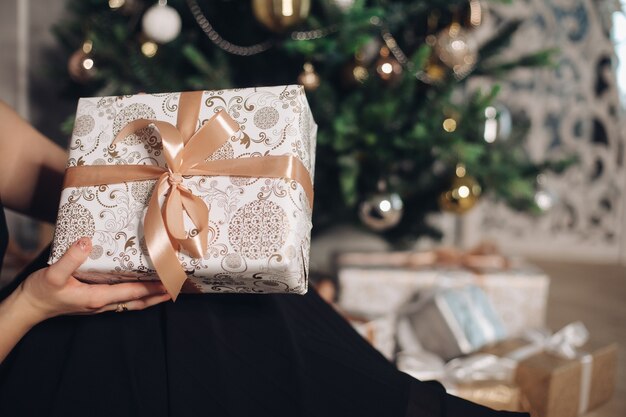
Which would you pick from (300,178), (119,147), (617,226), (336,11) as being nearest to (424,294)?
(336,11)

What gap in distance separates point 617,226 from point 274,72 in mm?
2260

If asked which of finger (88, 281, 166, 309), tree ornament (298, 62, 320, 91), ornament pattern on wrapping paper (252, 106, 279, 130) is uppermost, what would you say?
tree ornament (298, 62, 320, 91)

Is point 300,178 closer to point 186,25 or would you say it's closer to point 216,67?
point 216,67

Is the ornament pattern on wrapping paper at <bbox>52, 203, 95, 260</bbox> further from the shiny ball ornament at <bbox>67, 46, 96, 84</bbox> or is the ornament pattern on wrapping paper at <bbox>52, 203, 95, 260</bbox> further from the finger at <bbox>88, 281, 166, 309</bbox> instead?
the shiny ball ornament at <bbox>67, 46, 96, 84</bbox>

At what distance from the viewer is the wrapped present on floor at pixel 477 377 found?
41.6 inches

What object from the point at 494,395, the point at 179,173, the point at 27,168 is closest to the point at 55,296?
the point at 179,173

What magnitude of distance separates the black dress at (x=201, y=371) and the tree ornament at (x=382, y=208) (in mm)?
769

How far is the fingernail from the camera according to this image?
68cm

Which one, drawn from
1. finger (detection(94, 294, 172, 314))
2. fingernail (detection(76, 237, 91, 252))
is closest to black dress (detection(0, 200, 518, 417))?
finger (detection(94, 294, 172, 314))

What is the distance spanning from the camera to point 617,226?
2930 millimetres

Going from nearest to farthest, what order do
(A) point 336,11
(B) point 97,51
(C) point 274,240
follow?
(C) point 274,240 < (A) point 336,11 < (B) point 97,51

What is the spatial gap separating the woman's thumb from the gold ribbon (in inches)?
3.5

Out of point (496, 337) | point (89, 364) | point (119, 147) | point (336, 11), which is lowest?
point (496, 337)

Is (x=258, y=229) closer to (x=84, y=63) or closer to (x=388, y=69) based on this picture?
(x=388, y=69)
